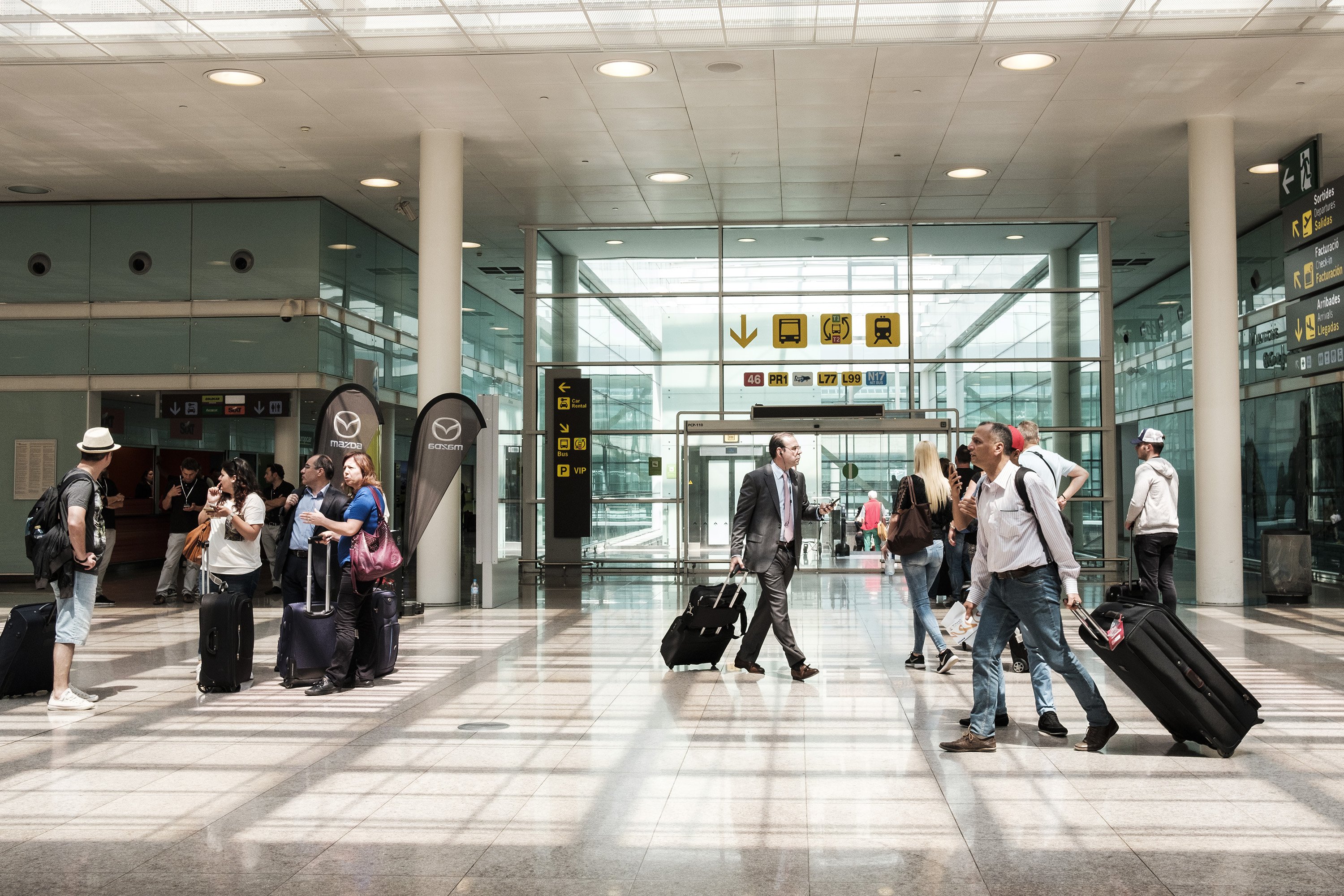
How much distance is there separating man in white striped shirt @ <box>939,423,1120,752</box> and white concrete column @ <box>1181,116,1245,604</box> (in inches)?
327

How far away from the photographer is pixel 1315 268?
39.2 ft

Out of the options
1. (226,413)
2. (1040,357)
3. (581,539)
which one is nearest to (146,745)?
(226,413)

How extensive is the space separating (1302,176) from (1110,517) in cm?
617

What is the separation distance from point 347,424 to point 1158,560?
7140mm

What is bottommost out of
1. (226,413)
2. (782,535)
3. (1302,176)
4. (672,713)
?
(672,713)

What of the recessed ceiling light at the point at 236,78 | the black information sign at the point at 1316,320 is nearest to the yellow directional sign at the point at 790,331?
the black information sign at the point at 1316,320

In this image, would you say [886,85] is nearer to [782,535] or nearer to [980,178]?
[980,178]

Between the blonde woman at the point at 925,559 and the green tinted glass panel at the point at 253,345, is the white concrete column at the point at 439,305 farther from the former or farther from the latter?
the blonde woman at the point at 925,559

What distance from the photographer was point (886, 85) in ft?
39.8

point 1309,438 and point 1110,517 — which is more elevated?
point 1309,438

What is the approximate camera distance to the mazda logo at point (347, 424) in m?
10.1

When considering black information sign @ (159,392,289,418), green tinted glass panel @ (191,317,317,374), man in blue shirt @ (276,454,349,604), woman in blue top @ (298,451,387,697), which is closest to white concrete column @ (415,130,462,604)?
green tinted glass panel @ (191,317,317,374)

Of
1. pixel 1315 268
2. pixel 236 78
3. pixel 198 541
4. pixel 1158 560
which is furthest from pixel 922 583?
pixel 236 78

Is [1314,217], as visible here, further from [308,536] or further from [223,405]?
[223,405]
